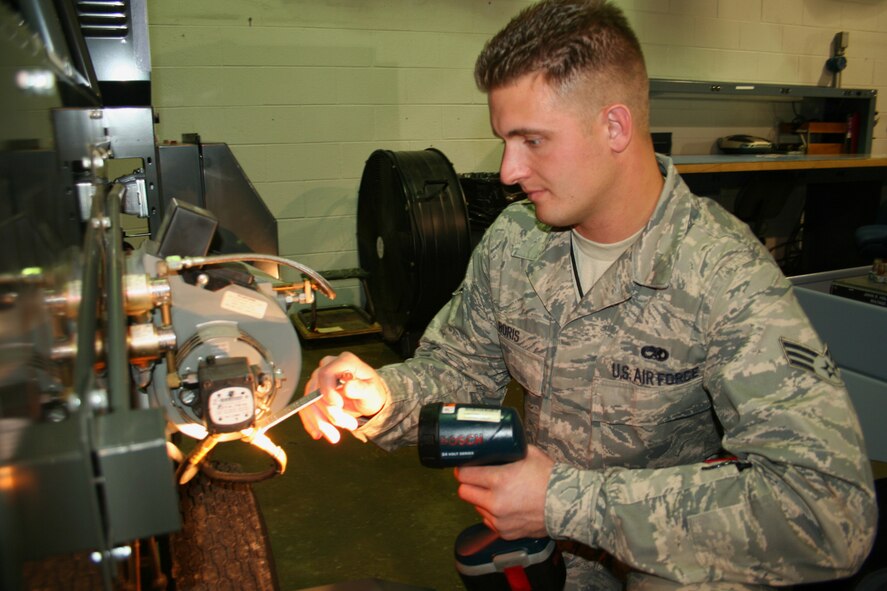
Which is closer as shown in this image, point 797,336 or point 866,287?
point 797,336

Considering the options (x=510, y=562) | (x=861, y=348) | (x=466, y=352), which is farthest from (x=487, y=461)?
(x=861, y=348)

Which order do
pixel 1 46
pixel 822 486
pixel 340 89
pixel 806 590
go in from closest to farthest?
pixel 1 46
pixel 822 486
pixel 806 590
pixel 340 89

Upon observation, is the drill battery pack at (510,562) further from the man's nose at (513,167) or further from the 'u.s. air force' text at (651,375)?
the man's nose at (513,167)

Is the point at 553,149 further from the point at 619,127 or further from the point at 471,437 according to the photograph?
the point at 471,437

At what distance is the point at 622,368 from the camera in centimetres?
125

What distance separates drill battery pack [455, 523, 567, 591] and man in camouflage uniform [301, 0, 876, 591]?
0.26ft

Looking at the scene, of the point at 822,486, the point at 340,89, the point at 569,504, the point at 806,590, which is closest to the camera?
the point at 822,486

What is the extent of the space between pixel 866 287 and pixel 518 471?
159 cm

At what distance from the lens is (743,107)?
16.3 ft

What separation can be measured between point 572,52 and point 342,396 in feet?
2.46

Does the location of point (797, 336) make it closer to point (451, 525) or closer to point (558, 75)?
point (558, 75)

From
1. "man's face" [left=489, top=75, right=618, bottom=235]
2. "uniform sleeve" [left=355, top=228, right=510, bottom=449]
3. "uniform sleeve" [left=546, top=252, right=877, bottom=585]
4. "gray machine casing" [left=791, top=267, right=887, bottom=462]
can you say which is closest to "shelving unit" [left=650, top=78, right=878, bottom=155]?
"gray machine casing" [left=791, top=267, right=887, bottom=462]

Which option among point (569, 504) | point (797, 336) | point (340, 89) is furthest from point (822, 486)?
point (340, 89)

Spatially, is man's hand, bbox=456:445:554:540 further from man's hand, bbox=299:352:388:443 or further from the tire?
the tire
